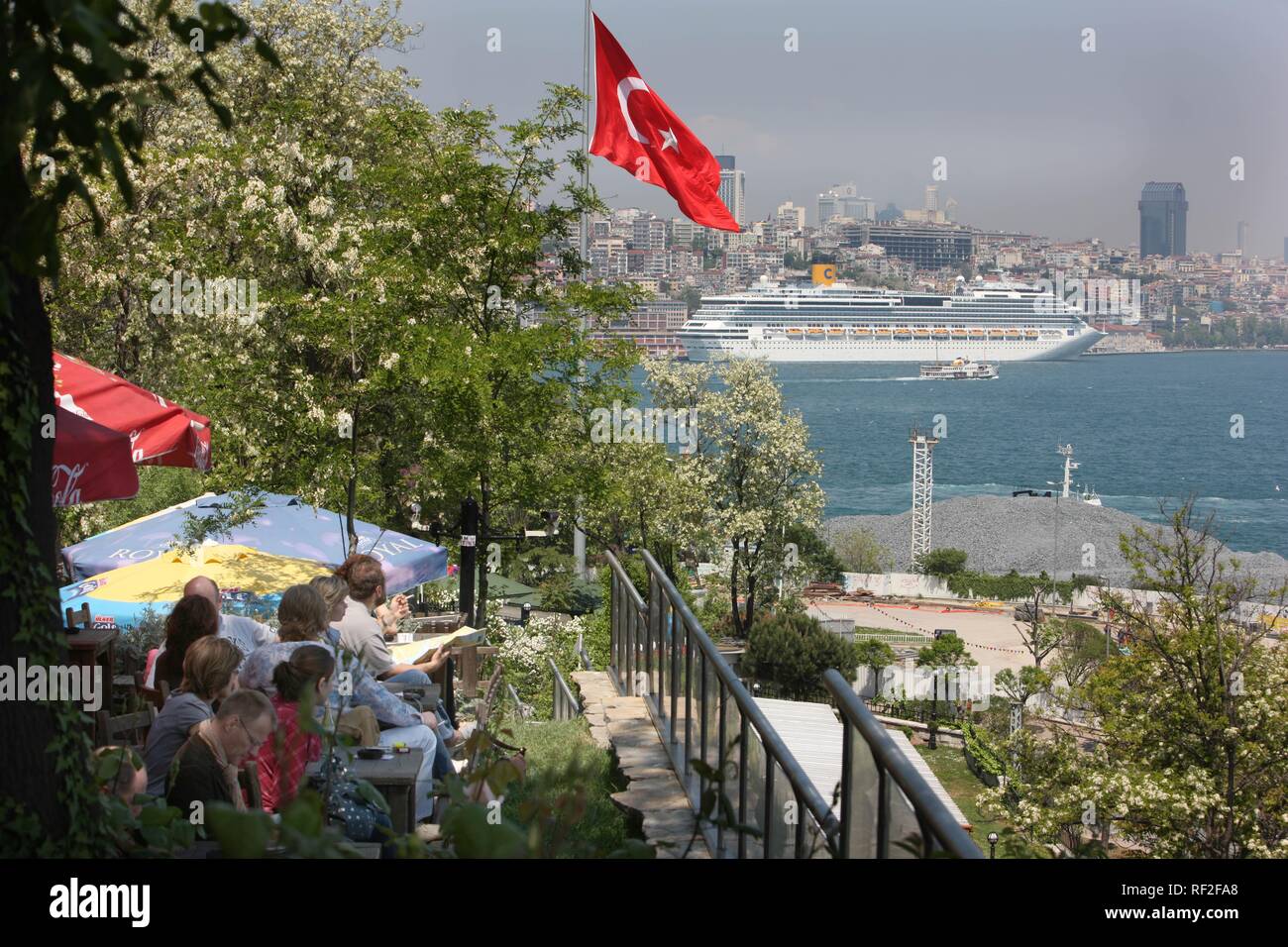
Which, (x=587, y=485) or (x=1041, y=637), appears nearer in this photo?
(x=587, y=485)

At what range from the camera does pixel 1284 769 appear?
17.0 m

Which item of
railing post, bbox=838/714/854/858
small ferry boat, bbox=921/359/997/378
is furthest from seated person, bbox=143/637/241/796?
small ferry boat, bbox=921/359/997/378

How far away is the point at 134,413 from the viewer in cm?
768

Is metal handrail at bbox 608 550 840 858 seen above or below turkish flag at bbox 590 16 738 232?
below

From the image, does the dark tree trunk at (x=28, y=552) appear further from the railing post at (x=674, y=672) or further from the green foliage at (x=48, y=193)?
the railing post at (x=674, y=672)

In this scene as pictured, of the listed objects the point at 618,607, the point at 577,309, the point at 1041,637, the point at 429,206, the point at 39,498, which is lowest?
the point at 1041,637

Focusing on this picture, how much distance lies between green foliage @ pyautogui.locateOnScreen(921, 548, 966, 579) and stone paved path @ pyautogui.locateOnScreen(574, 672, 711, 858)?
71.4 meters

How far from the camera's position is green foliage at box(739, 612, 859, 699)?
37.8m

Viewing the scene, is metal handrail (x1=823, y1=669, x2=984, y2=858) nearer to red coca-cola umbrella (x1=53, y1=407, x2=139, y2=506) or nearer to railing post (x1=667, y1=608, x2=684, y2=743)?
railing post (x1=667, y1=608, x2=684, y2=743)

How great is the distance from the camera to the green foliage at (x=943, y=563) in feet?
258
